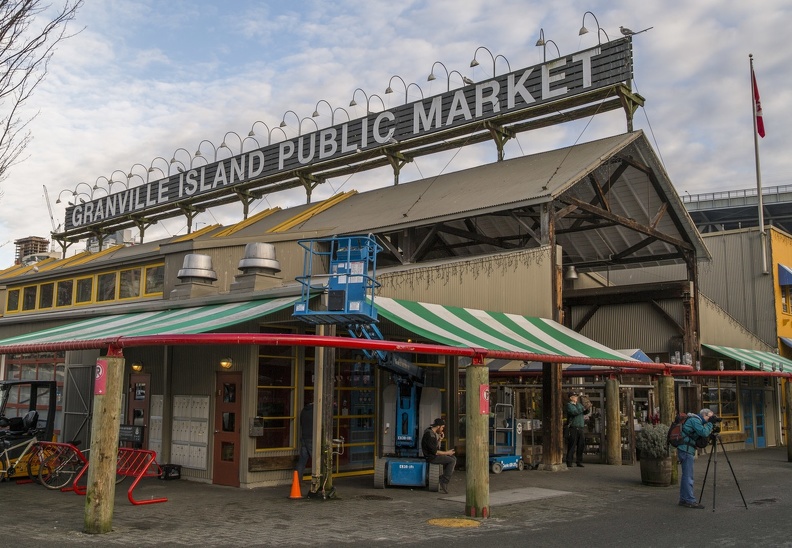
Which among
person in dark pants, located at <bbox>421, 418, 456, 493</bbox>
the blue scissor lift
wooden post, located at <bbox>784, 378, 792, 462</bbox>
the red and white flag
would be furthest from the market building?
the red and white flag

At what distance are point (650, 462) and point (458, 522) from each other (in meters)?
6.02

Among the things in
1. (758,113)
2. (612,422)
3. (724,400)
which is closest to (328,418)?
(612,422)

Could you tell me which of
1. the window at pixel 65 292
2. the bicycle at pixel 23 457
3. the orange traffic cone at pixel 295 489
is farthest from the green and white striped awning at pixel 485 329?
the window at pixel 65 292

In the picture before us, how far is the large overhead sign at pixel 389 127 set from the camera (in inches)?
861

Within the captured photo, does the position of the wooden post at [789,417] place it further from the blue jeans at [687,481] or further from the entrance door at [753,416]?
the blue jeans at [687,481]

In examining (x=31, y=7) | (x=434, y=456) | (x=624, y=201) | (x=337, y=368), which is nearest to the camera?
(x=31, y=7)

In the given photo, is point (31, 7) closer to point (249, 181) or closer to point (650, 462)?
point (650, 462)

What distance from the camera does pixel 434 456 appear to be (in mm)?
13672

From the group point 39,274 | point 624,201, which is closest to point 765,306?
point 624,201

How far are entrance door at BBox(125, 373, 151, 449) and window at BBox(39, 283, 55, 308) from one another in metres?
10.2

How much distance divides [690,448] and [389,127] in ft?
57.9

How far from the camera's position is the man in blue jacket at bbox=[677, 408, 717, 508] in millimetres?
12367

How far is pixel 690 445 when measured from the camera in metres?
12.7

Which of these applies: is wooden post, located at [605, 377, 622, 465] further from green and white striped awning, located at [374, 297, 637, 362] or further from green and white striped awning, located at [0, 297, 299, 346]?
green and white striped awning, located at [0, 297, 299, 346]
